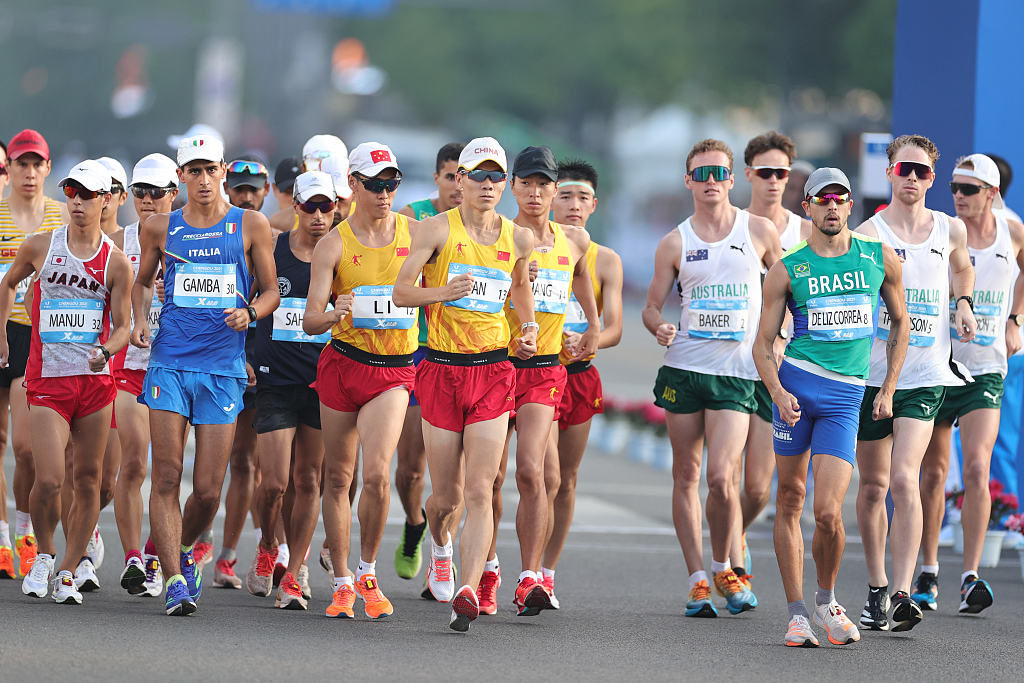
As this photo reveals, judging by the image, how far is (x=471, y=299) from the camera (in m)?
8.52

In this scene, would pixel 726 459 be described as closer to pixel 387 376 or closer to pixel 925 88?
pixel 387 376

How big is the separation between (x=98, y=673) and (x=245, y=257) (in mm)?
2725

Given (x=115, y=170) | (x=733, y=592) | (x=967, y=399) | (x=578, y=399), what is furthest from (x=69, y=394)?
(x=967, y=399)

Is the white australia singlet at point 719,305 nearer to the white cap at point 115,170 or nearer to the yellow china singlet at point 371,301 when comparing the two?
the yellow china singlet at point 371,301

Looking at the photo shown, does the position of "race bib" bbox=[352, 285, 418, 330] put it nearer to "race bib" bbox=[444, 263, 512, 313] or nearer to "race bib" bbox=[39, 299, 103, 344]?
"race bib" bbox=[444, 263, 512, 313]

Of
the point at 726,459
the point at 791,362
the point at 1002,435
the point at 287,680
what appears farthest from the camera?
the point at 1002,435

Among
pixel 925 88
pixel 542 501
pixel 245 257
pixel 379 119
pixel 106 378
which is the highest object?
pixel 379 119

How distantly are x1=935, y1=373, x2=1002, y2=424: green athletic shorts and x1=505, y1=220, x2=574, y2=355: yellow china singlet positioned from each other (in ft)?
7.92

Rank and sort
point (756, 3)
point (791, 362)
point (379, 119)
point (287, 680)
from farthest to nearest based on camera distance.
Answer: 1. point (379, 119)
2. point (756, 3)
3. point (791, 362)
4. point (287, 680)

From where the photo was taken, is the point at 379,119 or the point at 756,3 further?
the point at 379,119

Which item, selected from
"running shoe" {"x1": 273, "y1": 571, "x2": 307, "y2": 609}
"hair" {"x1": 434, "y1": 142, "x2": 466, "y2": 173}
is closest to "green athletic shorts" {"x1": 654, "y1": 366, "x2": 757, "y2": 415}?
"hair" {"x1": 434, "y1": 142, "x2": 466, "y2": 173}

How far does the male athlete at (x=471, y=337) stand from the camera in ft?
27.7

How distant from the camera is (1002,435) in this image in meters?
11.9

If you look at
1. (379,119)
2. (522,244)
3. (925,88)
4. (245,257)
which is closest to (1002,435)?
(925,88)
